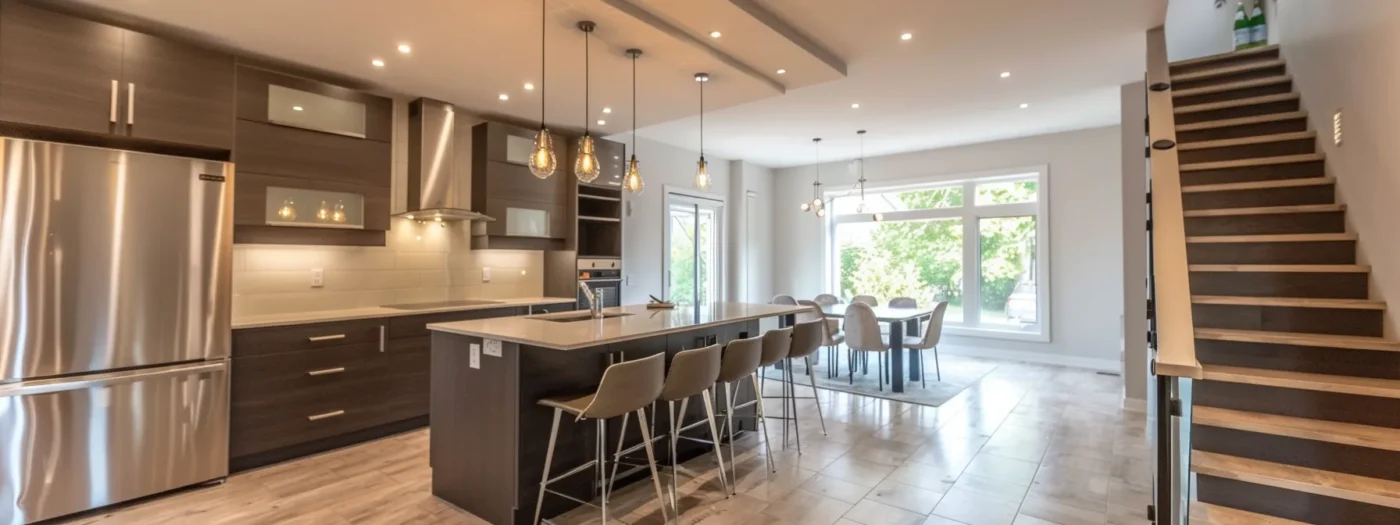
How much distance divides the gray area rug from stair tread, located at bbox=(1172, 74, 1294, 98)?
9.33 feet

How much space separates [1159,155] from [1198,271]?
988 mm

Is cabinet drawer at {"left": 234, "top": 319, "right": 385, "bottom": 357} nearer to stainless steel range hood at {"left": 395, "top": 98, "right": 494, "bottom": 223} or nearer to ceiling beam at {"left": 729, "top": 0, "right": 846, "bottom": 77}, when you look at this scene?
stainless steel range hood at {"left": 395, "top": 98, "right": 494, "bottom": 223}

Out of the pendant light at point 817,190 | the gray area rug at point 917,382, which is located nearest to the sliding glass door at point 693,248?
the pendant light at point 817,190

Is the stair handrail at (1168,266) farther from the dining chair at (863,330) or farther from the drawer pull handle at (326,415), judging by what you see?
the drawer pull handle at (326,415)

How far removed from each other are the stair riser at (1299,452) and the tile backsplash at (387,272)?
4.76 m

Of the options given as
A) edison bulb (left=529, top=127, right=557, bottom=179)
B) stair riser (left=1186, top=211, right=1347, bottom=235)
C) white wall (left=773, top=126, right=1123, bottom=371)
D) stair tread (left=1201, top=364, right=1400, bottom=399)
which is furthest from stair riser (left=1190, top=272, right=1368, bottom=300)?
edison bulb (left=529, top=127, right=557, bottom=179)

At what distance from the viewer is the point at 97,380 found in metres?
2.69

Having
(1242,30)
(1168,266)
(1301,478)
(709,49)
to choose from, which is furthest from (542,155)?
(1242,30)

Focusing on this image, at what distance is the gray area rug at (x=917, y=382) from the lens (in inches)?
197

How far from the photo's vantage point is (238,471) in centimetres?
323

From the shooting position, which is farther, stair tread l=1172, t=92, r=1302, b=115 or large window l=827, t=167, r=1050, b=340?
large window l=827, t=167, r=1050, b=340

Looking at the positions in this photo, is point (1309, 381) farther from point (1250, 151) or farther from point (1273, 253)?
point (1250, 151)

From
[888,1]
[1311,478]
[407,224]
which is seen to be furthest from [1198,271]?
[407,224]

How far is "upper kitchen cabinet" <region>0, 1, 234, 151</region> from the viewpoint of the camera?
8.45ft
